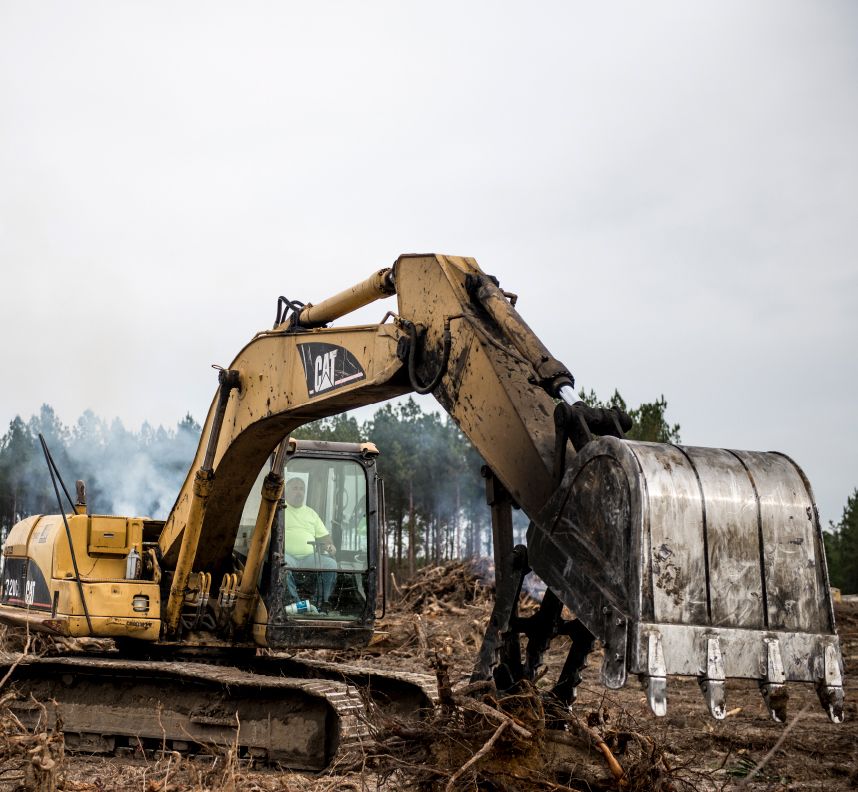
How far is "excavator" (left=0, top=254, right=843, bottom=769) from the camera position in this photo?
412 centimetres

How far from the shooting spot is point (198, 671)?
7801 millimetres

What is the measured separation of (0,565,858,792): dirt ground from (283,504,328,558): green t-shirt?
965mm

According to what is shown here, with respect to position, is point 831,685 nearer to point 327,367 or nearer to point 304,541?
point 327,367

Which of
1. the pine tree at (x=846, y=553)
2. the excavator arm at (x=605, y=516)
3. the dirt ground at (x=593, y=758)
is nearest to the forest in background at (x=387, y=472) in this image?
the pine tree at (x=846, y=553)

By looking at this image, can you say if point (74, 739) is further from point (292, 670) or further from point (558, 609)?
point (558, 609)

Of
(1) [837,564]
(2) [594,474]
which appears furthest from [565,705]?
(1) [837,564]

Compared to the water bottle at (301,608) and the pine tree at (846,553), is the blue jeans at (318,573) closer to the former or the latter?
the water bottle at (301,608)

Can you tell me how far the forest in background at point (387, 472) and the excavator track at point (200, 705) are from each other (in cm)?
1600

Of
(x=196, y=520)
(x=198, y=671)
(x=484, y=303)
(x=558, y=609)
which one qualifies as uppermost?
(x=484, y=303)

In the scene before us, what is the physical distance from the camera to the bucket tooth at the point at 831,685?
4.09m

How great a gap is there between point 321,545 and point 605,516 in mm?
4628

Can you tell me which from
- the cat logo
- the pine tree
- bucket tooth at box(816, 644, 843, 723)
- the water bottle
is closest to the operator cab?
the water bottle

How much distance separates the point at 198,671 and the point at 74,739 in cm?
125

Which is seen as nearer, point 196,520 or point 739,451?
point 739,451
